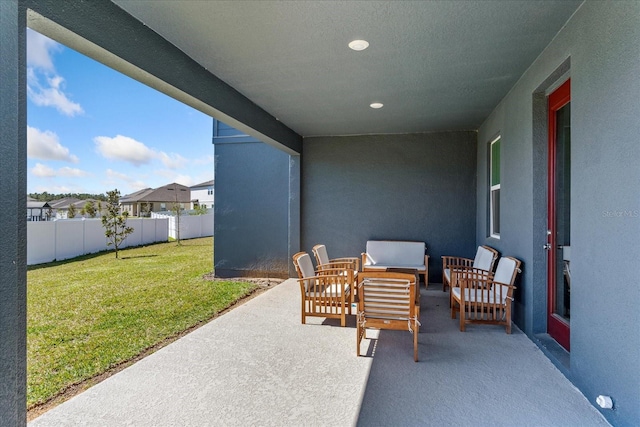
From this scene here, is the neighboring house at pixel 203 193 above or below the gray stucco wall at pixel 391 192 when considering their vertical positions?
above

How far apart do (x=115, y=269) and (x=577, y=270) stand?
1043 centimetres

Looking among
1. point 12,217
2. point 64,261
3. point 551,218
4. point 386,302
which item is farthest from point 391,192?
point 64,261

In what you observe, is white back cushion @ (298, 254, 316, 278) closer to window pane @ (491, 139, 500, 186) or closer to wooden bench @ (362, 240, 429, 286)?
wooden bench @ (362, 240, 429, 286)

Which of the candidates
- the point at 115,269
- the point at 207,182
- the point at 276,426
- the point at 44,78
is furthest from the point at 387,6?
the point at 207,182

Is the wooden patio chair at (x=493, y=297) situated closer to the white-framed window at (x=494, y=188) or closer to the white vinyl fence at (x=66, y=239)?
the white-framed window at (x=494, y=188)

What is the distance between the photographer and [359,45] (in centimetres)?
329

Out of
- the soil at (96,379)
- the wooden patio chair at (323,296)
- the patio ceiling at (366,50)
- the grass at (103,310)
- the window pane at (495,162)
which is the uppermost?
the patio ceiling at (366,50)

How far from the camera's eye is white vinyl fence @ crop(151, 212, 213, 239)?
17344 millimetres

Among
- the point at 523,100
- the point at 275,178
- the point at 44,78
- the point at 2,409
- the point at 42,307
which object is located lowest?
the point at 42,307

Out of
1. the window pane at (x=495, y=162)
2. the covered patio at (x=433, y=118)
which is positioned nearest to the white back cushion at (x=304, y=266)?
the covered patio at (x=433, y=118)

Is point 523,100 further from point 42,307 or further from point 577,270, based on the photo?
point 42,307

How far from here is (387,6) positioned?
265cm

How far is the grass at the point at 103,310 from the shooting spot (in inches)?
137

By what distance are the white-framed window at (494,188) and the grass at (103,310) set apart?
4.52 metres
